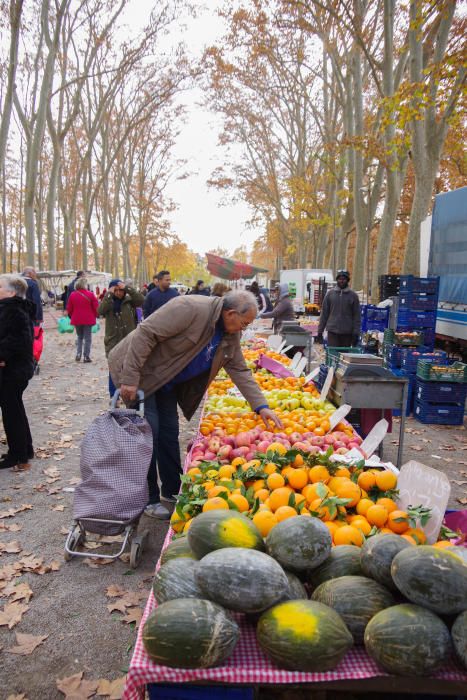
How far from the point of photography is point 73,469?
5.42 meters

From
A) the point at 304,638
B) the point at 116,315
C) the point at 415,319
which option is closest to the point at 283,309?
the point at 415,319

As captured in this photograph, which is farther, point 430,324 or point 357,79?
point 357,79

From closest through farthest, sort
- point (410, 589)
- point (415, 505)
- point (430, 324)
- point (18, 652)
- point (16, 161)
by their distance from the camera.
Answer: point (410, 589), point (415, 505), point (18, 652), point (430, 324), point (16, 161)

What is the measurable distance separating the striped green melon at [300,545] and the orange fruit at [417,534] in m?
0.53

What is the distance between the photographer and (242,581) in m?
1.70

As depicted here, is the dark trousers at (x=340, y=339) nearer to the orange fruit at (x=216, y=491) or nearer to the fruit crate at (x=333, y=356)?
the fruit crate at (x=333, y=356)

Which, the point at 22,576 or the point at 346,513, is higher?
the point at 346,513

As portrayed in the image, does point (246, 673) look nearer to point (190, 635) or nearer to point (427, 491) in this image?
point (190, 635)

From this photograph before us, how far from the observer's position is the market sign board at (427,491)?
230 cm

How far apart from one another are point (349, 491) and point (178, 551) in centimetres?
99

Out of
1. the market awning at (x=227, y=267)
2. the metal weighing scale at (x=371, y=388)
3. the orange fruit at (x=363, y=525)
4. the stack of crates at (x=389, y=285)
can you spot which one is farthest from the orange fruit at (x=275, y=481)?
the market awning at (x=227, y=267)

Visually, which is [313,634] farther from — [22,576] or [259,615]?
[22,576]

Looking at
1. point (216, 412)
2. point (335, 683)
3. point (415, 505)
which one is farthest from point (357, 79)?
point (335, 683)

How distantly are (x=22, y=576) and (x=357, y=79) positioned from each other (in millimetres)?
16906
